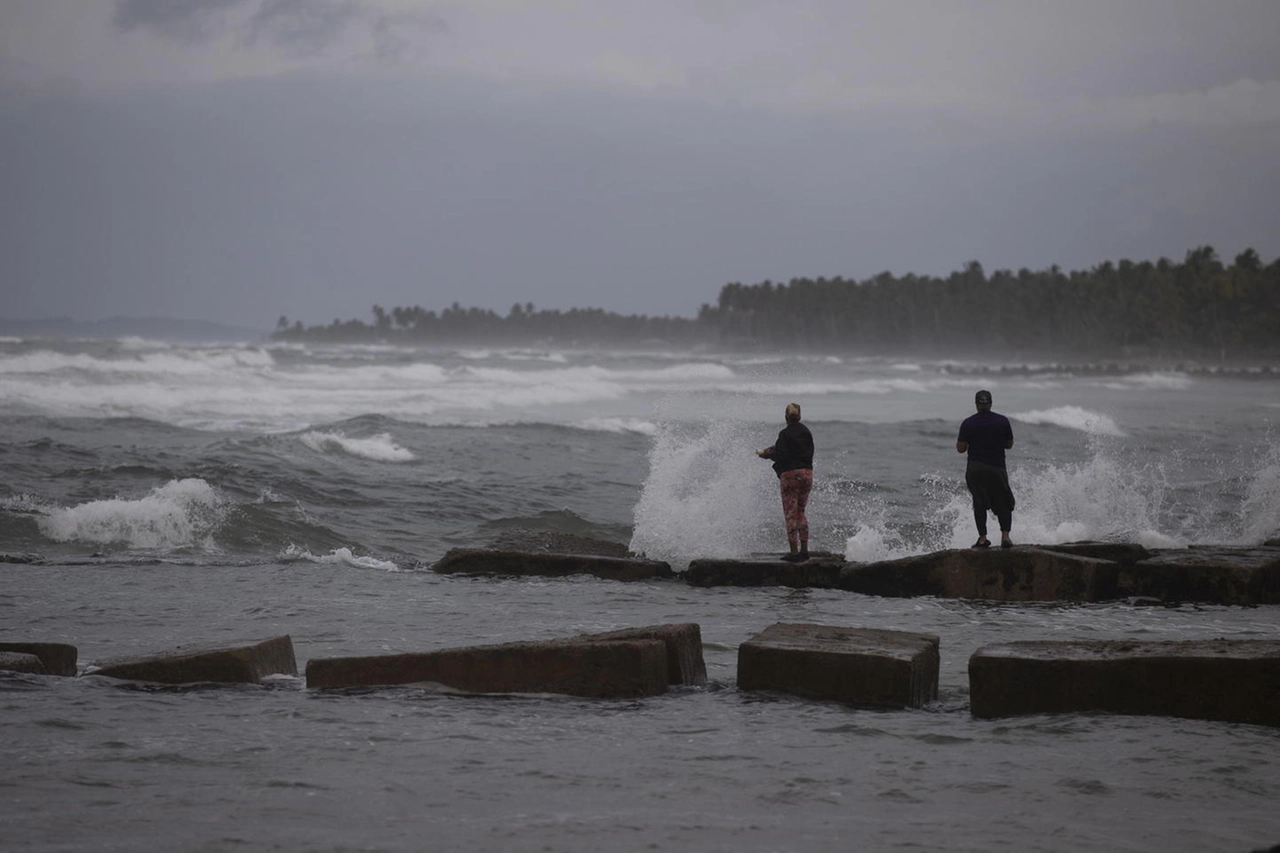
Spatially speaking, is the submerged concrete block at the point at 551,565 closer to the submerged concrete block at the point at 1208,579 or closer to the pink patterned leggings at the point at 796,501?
the pink patterned leggings at the point at 796,501

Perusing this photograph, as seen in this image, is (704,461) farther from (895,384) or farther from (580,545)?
(895,384)

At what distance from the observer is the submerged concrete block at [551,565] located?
12.6m

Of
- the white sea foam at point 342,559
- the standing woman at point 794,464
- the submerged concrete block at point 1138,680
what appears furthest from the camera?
the white sea foam at point 342,559

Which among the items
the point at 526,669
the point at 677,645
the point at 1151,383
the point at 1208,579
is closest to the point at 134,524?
the point at 526,669

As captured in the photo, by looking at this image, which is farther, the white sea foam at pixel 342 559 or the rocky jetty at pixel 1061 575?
the white sea foam at pixel 342 559

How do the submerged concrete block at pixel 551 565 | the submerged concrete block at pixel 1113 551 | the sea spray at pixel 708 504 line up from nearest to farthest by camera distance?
the submerged concrete block at pixel 1113 551, the submerged concrete block at pixel 551 565, the sea spray at pixel 708 504

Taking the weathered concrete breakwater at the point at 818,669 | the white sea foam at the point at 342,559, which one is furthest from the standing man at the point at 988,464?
the white sea foam at the point at 342,559

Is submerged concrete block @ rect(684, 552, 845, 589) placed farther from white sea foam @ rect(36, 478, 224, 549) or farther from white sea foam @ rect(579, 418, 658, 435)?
white sea foam @ rect(579, 418, 658, 435)

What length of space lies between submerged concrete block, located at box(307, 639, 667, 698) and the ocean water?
0.13 meters

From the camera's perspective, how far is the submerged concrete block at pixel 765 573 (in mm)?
12188

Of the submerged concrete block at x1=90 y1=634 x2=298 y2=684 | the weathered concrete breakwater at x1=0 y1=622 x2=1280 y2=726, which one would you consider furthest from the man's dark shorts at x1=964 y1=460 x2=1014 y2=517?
the submerged concrete block at x1=90 y1=634 x2=298 y2=684

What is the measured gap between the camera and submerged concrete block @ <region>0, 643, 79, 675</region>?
791 cm

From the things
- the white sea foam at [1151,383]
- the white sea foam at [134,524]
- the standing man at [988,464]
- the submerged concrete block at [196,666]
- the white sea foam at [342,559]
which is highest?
the standing man at [988,464]

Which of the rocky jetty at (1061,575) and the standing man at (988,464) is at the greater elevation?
the standing man at (988,464)
